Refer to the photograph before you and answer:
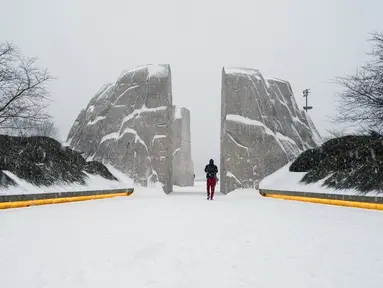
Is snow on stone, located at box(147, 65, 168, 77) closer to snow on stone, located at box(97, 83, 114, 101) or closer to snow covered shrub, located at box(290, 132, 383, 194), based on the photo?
snow on stone, located at box(97, 83, 114, 101)

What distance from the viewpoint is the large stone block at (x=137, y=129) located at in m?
26.6

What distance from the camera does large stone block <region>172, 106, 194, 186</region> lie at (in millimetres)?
47281

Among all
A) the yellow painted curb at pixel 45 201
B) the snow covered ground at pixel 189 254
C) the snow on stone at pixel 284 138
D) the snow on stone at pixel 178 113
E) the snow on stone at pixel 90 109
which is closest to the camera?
the snow covered ground at pixel 189 254

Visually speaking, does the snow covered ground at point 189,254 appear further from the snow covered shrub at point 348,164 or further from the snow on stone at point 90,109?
the snow on stone at point 90,109

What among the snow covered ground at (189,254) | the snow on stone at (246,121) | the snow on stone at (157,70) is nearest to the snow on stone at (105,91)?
the snow on stone at (157,70)

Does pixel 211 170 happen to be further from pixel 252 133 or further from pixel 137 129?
pixel 137 129

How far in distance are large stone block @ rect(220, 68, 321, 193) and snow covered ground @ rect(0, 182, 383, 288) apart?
59.8ft

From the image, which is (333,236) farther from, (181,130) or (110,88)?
(181,130)

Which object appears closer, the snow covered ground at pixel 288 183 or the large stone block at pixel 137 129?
the snow covered ground at pixel 288 183

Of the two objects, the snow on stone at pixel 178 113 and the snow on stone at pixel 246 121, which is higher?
the snow on stone at pixel 178 113

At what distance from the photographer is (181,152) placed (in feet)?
161

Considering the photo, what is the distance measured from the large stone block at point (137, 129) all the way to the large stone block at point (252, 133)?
436 centimetres

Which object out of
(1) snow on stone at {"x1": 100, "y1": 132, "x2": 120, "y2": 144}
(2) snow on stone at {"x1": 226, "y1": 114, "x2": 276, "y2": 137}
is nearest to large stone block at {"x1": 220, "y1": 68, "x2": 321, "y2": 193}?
(2) snow on stone at {"x1": 226, "y1": 114, "x2": 276, "y2": 137}

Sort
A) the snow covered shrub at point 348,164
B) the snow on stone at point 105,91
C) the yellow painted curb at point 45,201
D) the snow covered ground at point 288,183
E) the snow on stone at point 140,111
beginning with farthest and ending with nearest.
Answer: the snow on stone at point 105,91 → the snow on stone at point 140,111 → the snow covered ground at point 288,183 → the snow covered shrub at point 348,164 → the yellow painted curb at point 45,201
